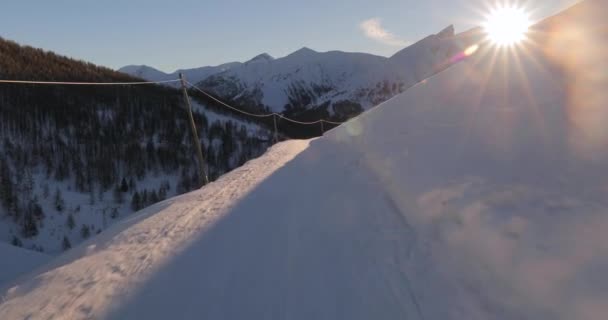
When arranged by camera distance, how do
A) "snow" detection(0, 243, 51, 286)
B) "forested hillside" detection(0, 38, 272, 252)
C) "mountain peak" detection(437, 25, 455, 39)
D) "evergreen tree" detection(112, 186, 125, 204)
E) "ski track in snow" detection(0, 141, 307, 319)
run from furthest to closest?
"mountain peak" detection(437, 25, 455, 39) < "evergreen tree" detection(112, 186, 125, 204) < "forested hillside" detection(0, 38, 272, 252) < "snow" detection(0, 243, 51, 286) < "ski track in snow" detection(0, 141, 307, 319)

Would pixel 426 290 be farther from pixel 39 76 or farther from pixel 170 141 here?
pixel 39 76

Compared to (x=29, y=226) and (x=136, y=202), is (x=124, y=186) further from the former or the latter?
(x=29, y=226)

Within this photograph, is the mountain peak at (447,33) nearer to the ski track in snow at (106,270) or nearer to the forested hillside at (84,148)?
the forested hillside at (84,148)

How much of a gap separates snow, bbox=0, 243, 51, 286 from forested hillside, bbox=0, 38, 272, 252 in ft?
99.6

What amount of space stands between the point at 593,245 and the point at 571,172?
3.18 ft

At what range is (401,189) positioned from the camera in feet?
17.9

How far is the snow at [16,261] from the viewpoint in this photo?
8188 mm

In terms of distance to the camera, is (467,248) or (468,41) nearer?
(467,248)

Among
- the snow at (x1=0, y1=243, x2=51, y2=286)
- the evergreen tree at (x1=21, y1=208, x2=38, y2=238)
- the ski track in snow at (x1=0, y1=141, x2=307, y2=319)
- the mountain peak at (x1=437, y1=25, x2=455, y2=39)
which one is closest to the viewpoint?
the ski track in snow at (x1=0, y1=141, x2=307, y2=319)

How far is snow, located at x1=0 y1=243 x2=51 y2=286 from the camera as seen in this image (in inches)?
322

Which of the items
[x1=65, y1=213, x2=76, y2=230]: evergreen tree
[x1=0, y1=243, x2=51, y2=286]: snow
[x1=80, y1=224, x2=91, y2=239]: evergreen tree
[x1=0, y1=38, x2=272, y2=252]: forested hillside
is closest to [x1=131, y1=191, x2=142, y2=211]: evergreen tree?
[x1=0, y1=38, x2=272, y2=252]: forested hillside

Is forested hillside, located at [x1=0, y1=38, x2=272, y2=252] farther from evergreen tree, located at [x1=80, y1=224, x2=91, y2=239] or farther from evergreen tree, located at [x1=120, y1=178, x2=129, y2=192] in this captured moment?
evergreen tree, located at [x1=120, y1=178, x2=129, y2=192]

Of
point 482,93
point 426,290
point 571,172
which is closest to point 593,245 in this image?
point 571,172

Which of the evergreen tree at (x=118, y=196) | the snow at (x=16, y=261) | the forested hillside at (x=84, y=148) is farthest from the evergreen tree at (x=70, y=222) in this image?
the snow at (x=16, y=261)
